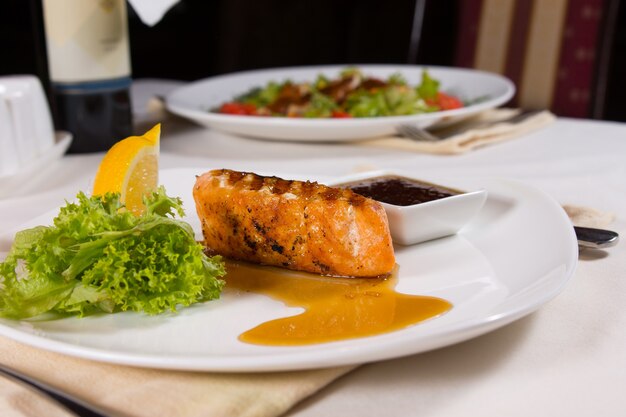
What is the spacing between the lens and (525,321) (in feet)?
4.68

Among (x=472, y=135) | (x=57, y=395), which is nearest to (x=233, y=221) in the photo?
(x=57, y=395)

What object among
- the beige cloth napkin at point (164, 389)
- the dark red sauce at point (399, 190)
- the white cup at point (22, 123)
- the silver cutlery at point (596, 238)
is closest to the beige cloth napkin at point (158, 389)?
the beige cloth napkin at point (164, 389)

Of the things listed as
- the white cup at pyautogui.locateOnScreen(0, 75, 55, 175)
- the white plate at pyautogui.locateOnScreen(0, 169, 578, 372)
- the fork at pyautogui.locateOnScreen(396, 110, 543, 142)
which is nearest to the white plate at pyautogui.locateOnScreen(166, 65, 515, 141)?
the fork at pyautogui.locateOnScreen(396, 110, 543, 142)

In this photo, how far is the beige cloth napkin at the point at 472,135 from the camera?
2.91 metres

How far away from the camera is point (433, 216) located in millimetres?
1812

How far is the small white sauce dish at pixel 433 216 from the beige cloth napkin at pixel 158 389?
2.04 feet

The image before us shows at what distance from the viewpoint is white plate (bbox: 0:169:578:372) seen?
3.76ft

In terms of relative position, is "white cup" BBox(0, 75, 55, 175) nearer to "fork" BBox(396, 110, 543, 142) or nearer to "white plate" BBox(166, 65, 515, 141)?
"white plate" BBox(166, 65, 515, 141)

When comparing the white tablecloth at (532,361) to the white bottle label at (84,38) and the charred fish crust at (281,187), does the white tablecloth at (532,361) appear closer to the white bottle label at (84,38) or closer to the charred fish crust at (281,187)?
the white bottle label at (84,38)

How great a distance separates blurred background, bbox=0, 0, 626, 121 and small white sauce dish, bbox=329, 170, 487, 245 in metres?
3.18

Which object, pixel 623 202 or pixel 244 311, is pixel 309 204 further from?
pixel 623 202

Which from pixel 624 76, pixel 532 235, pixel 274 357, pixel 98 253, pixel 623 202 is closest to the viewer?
pixel 274 357

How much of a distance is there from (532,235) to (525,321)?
0.37 metres

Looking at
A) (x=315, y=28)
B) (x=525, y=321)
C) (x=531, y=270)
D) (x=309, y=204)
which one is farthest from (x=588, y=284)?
(x=315, y=28)
